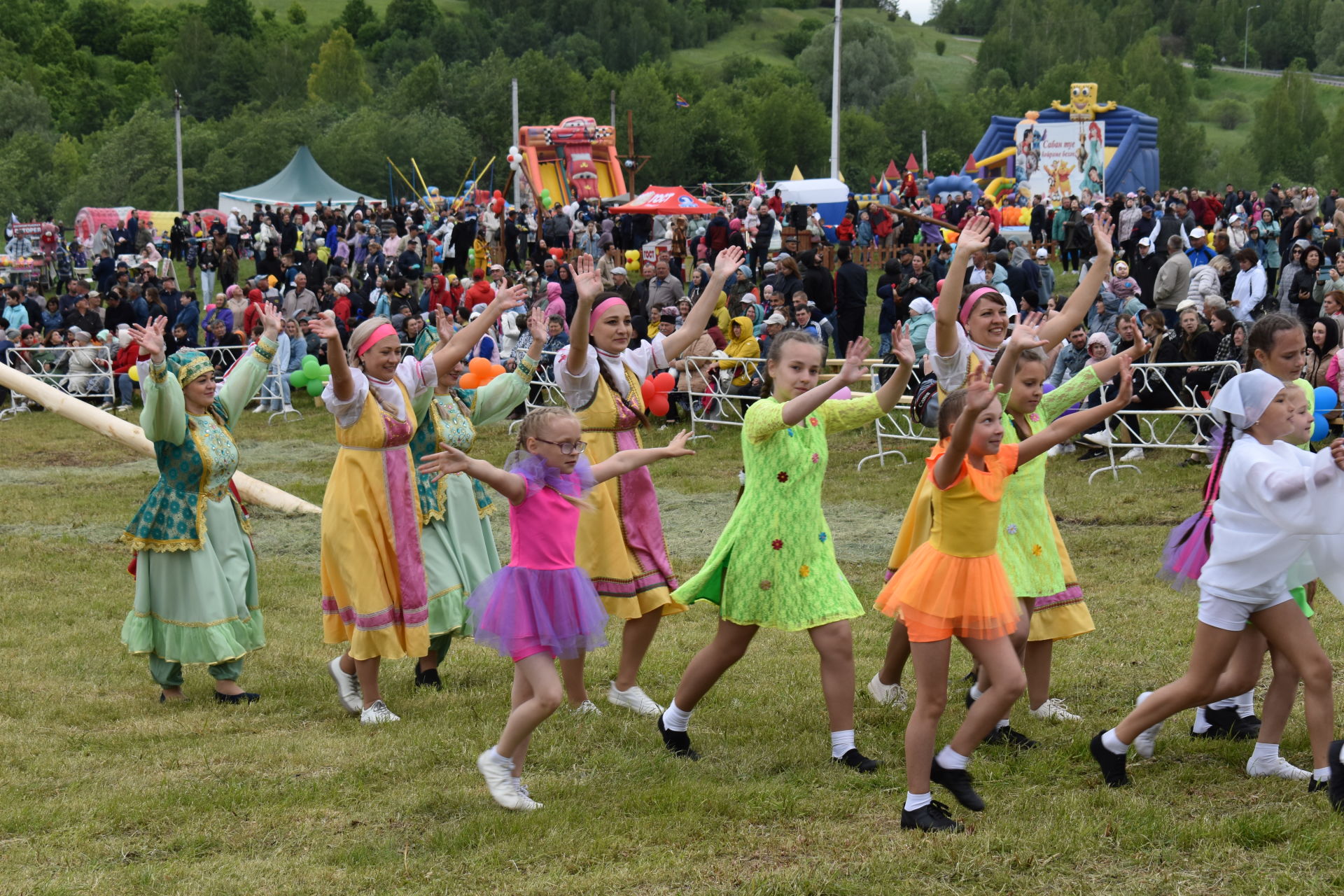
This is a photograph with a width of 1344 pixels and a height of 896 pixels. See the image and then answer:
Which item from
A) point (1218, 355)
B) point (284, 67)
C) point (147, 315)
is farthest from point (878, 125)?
point (1218, 355)

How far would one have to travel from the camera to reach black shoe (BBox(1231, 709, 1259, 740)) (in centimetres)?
555

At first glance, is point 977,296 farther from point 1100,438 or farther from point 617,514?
point 1100,438

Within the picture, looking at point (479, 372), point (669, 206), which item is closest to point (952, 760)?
point (479, 372)

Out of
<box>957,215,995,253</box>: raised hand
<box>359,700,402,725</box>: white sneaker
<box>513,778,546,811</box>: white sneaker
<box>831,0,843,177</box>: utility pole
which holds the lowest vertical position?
<box>359,700,402,725</box>: white sneaker

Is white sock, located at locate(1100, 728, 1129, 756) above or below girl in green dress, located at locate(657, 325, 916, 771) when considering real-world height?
below

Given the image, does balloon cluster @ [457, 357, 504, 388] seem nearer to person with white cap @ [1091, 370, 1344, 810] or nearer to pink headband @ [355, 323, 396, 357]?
pink headband @ [355, 323, 396, 357]

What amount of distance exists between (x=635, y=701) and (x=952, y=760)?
1.93 m

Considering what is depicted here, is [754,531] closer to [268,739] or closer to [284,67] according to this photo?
[268,739]

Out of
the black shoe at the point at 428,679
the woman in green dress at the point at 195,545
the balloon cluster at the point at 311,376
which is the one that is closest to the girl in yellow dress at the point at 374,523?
the black shoe at the point at 428,679

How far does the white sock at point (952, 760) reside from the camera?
488 centimetres

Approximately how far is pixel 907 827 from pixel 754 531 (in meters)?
1.33

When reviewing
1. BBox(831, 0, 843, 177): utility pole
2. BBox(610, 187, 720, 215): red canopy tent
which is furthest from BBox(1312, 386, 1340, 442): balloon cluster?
BBox(831, 0, 843, 177): utility pole

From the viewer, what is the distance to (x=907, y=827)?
4.65 m

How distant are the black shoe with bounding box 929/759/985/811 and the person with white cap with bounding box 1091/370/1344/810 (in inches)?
25.9
